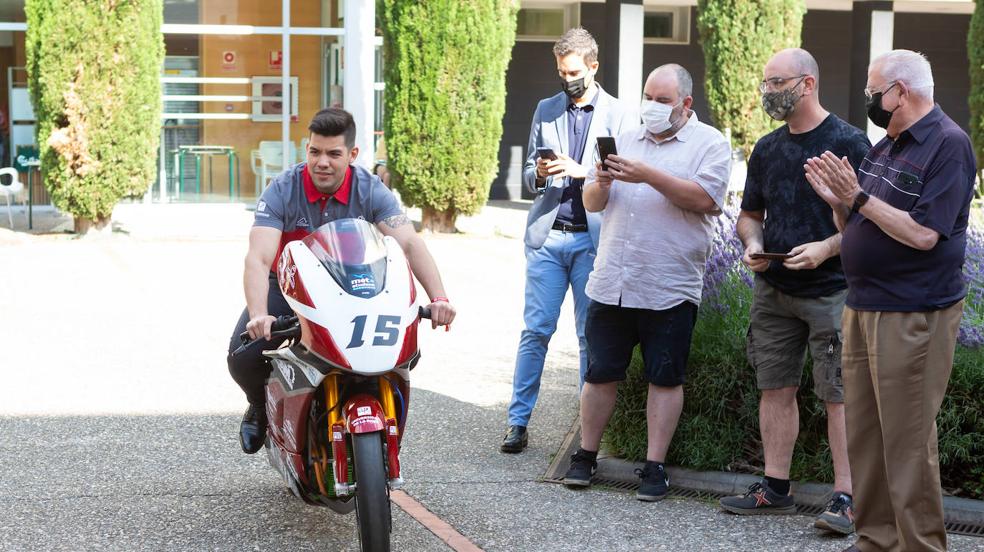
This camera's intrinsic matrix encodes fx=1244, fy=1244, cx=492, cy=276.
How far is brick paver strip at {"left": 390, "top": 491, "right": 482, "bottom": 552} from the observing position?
4.83 meters

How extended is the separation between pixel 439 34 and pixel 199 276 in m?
5.29

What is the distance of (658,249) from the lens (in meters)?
5.41

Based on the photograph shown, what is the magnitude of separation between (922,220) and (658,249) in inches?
57.0

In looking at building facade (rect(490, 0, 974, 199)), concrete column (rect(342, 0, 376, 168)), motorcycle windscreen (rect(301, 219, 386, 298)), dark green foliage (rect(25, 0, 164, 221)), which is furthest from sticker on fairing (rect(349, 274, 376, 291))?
building facade (rect(490, 0, 974, 199))

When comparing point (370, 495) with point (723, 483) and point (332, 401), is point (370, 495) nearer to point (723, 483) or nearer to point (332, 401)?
point (332, 401)

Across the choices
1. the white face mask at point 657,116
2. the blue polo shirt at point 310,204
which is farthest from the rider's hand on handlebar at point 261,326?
the white face mask at point 657,116

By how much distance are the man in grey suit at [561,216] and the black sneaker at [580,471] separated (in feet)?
2.04

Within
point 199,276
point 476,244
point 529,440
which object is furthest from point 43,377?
point 476,244

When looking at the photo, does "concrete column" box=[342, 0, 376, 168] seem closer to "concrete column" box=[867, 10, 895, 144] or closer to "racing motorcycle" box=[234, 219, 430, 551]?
"concrete column" box=[867, 10, 895, 144]

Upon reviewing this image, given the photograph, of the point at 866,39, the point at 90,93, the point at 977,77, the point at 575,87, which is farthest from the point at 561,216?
the point at 866,39

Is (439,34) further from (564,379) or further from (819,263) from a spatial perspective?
(819,263)

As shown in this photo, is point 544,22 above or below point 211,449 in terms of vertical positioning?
above

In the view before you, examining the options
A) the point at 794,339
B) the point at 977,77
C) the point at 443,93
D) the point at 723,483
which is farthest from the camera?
the point at 977,77

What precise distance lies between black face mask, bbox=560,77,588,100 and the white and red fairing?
2071mm
